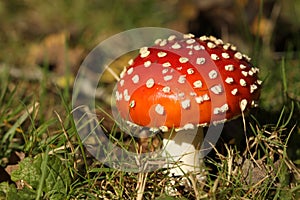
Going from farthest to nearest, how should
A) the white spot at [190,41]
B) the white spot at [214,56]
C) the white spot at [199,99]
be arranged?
the white spot at [190,41]
the white spot at [214,56]
the white spot at [199,99]

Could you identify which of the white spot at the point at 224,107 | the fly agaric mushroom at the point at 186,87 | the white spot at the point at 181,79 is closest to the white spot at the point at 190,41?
the fly agaric mushroom at the point at 186,87

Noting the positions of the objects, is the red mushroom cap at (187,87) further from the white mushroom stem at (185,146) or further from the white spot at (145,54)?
the white mushroom stem at (185,146)

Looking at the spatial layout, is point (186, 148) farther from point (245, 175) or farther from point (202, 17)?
point (202, 17)

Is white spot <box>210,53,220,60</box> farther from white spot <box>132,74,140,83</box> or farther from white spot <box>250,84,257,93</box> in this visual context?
white spot <box>132,74,140,83</box>

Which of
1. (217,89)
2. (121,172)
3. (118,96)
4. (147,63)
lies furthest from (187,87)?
(121,172)

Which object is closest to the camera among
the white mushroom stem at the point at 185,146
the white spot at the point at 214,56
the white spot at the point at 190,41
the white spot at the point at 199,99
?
the white spot at the point at 199,99

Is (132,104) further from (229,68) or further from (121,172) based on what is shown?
(229,68)

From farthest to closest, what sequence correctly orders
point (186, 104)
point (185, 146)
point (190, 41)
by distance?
1. point (185, 146)
2. point (190, 41)
3. point (186, 104)

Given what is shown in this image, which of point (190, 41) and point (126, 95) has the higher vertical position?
point (190, 41)

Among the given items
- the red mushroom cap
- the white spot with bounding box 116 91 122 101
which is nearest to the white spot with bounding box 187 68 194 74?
the red mushroom cap
